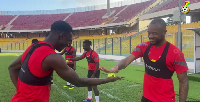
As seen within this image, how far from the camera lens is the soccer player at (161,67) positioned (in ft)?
8.79

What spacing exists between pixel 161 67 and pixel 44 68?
5.28 feet

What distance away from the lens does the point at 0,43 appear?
5412cm

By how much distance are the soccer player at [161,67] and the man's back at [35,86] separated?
867mm

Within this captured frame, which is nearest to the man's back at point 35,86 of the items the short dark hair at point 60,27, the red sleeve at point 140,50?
the short dark hair at point 60,27

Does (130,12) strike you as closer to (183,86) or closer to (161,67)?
(161,67)

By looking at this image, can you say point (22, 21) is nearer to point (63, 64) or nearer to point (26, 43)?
point (26, 43)

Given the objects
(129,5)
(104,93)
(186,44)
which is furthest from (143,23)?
(104,93)

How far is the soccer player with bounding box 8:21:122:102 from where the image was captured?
2033mm

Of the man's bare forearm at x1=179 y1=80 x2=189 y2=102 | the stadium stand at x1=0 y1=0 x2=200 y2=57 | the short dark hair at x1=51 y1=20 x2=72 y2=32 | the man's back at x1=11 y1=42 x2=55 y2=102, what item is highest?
the stadium stand at x1=0 y1=0 x2=200 y2=57

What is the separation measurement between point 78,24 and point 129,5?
14.8 metres

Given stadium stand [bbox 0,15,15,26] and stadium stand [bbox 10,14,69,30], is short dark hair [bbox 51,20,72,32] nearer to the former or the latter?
stadium stand [bbox 10,14,69,30]

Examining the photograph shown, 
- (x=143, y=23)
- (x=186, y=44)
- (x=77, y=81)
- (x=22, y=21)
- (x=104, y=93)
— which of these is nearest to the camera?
(x=77, y=81)

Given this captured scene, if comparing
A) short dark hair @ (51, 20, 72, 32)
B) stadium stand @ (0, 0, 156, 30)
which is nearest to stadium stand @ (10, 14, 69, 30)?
stadium stand @ (0, 0, 156, 30)

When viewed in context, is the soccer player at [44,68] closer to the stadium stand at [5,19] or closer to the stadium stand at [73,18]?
the stadium stand at [73,18]
